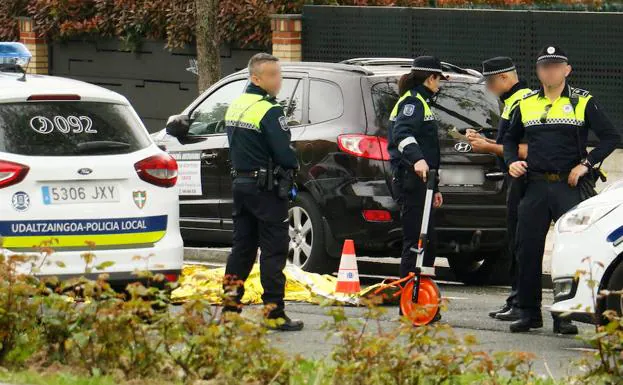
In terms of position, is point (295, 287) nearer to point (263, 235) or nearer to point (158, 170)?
point (263, 235)

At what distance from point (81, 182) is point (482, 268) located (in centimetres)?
441

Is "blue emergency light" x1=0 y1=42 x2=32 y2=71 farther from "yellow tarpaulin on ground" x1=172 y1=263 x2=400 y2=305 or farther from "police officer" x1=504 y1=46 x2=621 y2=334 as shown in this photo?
"police officer" x1=504 y1=46 x2=621 y2=334

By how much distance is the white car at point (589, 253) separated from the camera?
8.98 meters

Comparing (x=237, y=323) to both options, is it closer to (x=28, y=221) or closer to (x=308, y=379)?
(x=308, y=379)

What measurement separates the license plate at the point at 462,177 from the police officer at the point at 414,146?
126 centimetres

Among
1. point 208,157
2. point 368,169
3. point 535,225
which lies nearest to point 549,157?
point 535,225

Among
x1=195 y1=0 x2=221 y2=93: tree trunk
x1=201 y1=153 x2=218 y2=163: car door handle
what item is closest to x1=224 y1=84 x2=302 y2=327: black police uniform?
x1=201 y1=153 x2=218 y2=163: car door handle

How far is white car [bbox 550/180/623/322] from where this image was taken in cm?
898

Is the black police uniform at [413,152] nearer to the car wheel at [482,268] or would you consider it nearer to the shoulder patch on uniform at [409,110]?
the shoulder patch on uniform at [409,110]

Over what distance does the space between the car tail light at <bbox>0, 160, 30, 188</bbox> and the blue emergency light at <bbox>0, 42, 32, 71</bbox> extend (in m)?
1.84

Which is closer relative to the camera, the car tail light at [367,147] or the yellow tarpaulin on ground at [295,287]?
the yellow tarpaulin on ground at [295,287]

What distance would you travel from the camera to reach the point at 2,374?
7.38 m

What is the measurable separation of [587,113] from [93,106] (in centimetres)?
314

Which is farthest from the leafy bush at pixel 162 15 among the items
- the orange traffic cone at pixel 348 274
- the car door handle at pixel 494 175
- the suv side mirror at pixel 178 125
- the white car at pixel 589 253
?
the white car at pixel 589 253
